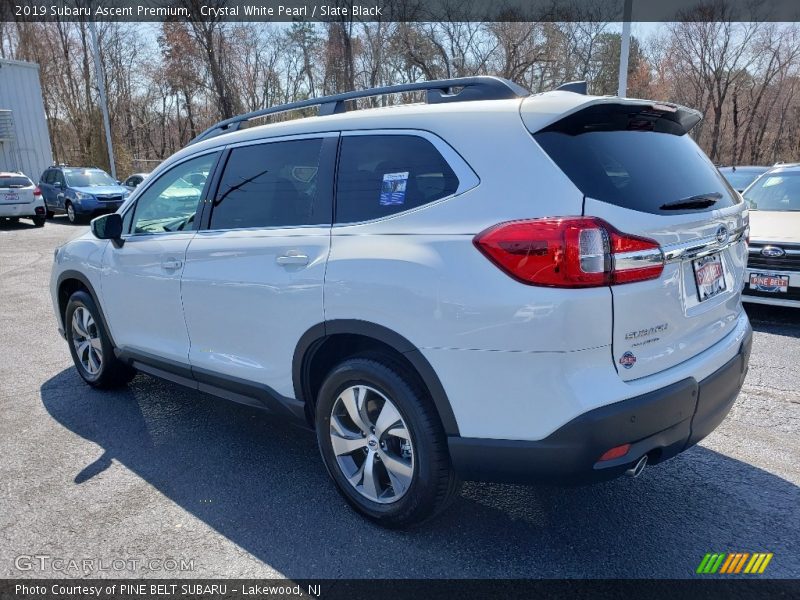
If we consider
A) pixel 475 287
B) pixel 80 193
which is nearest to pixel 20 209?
pixel 80 193

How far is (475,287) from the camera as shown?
7.24 ft

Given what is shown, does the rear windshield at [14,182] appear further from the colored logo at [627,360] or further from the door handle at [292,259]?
the colored logo at [627,360]

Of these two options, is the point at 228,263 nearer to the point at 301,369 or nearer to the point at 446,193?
the point at 301,369

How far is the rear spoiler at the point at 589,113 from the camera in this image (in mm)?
2295

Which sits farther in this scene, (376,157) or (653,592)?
(376,157)

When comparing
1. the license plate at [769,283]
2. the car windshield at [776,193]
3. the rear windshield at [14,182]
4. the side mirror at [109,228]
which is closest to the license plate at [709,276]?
the side mirror at [109,228]

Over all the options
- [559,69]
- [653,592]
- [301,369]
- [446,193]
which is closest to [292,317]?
[301,369]

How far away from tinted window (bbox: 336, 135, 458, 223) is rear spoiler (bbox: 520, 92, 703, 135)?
1.34 ft

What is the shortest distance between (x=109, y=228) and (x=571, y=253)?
3216 millimetres

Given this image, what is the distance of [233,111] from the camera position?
3428 centimetres

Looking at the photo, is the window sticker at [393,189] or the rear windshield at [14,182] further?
the rear windshield at [14,182]

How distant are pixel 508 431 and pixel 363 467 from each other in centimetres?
86

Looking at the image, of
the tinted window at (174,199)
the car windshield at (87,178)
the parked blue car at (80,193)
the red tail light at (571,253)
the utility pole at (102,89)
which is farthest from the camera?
the utility pole at (102,89)

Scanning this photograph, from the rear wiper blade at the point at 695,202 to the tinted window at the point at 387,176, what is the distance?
882mm
